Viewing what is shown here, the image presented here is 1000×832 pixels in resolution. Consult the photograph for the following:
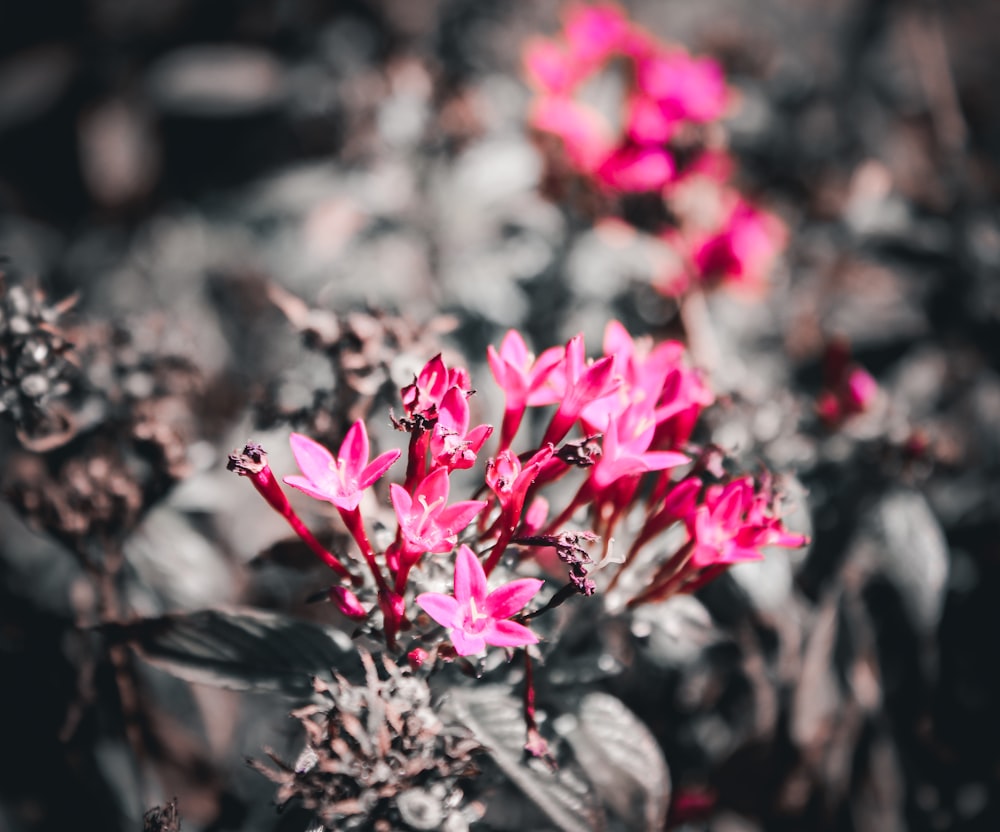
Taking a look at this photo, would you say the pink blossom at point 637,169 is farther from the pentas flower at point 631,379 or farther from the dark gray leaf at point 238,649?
the dark gray leaf at point 238,649

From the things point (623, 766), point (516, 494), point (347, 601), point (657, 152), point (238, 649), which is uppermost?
point (657, 152)

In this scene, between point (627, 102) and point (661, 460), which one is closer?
point (661, 460)

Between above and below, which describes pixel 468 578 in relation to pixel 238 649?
above

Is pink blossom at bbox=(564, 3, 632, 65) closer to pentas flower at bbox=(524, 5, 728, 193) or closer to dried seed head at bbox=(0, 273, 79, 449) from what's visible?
pentas flower at bbox=(524, 5, 728, 193)

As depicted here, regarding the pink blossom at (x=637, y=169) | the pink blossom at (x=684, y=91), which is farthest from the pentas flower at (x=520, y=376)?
the pink blossom at (x=684, y=91)

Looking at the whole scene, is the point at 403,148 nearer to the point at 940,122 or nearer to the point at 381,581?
the point at 381,581

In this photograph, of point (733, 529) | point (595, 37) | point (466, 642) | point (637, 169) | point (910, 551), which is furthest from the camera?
point (595, 37)

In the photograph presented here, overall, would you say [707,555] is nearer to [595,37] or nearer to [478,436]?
[478,436]

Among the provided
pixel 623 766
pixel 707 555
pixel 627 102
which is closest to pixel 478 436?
pixel 707 555

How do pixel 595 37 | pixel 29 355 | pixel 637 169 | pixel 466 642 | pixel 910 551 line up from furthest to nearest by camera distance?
pixel 595 37 → pixel 637 169 → pixel 910 551 → pixel 29 355 → pixel 466 642
